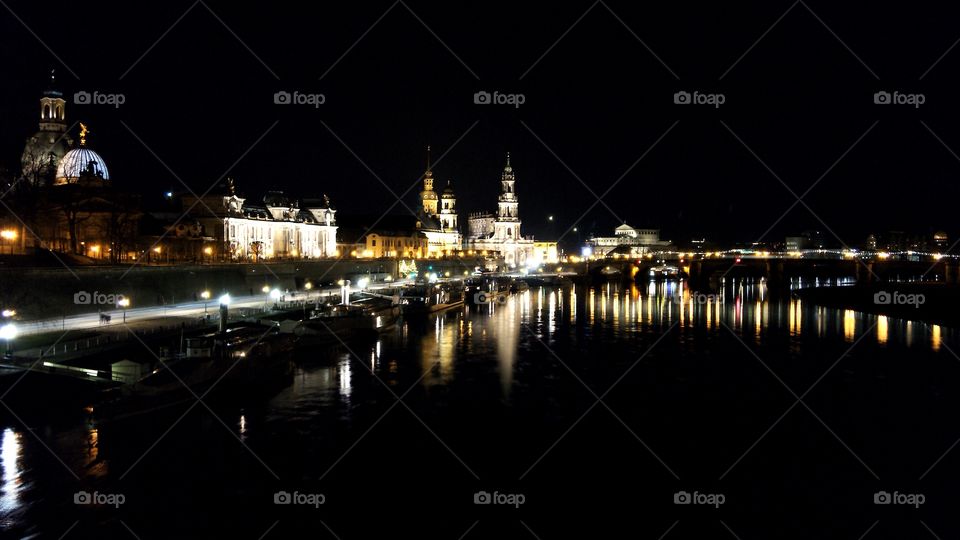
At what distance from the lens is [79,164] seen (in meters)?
63.1

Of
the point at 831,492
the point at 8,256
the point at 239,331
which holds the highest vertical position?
the point at 8,256

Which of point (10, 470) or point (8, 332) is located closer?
point (10, 470)

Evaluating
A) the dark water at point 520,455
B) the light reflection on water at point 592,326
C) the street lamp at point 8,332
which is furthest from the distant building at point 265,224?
the dark water at point 520,455

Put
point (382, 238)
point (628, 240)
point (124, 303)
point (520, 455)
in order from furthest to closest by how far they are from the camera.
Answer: point (628, 240) < point (382, 238) < point (124, 303) < point (520, 455)

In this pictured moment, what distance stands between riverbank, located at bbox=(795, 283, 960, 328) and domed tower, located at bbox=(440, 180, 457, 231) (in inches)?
2924

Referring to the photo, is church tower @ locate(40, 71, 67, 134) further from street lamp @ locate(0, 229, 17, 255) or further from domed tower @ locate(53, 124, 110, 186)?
street lamp @ locate(0, 229, 17, 255)

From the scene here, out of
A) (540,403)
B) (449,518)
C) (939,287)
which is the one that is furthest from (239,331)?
(939,287)

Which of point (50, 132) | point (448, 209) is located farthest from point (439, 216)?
point (50, 132)

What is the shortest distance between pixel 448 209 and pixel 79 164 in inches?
3181

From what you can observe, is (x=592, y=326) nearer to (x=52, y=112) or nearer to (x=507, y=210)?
(x=52, y=112)

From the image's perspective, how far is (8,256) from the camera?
121 ft

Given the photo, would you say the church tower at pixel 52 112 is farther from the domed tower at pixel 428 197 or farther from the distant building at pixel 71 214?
the domed tower at pixel 428 197

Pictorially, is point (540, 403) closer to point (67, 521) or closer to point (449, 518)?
point (449, 518)

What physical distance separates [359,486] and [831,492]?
1055cm
